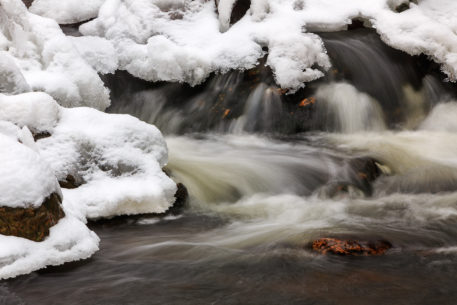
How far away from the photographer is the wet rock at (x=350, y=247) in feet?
10.7

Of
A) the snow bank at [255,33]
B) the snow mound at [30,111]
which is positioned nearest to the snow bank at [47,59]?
the snow bank at [255,33]

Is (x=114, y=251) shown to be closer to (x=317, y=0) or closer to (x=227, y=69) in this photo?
(x=227, y=69)

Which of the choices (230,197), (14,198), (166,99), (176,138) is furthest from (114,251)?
(166,99)

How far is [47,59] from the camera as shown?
6.52 metres

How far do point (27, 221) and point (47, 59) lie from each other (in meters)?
4.03

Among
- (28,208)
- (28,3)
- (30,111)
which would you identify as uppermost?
(28,3)

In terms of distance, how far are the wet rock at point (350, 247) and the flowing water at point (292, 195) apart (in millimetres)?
73

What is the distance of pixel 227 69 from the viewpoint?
7.03m

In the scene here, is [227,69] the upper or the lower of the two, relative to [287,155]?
upper

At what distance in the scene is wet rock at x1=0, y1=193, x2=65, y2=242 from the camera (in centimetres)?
298

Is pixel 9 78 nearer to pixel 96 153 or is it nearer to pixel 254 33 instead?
pixel 96 153

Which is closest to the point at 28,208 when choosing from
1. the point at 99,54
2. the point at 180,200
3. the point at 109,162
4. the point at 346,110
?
the point at 109,162

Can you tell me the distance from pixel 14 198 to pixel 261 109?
407 centimetres

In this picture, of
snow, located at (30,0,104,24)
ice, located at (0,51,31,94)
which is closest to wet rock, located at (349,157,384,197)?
ice, located at (0,51,31,94)
